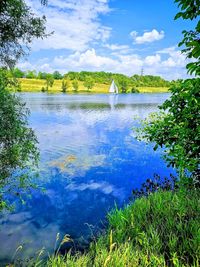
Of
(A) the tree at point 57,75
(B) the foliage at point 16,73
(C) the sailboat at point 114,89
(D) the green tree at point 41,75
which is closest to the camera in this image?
(B) the foliage at point 16,73

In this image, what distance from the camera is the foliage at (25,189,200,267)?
553 centimetres

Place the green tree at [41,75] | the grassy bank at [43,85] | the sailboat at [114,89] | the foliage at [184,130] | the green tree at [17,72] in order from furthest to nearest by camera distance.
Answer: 1. the green tree at [41,75]
2. the sailboat at [114,89]
3. the grassy bank at [43,85]
4. the green tree at [17,72]
5. the foliage at [184,130]

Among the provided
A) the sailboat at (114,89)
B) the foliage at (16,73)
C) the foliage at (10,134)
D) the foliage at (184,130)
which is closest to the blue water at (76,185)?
the foliage at (10,134)

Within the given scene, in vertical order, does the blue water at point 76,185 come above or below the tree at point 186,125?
below

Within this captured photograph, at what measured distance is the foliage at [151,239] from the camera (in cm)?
553

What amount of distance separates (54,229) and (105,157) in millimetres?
10750

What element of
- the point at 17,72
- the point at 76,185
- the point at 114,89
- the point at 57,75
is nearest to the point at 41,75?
the point at 57,75

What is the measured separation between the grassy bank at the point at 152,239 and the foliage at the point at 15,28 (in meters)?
8.37

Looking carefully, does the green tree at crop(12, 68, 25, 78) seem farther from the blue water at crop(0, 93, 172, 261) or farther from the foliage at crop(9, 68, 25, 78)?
the blue water at crop(0, 93, 172, 261)

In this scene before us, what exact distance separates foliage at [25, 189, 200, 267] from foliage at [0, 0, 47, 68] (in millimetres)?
8370

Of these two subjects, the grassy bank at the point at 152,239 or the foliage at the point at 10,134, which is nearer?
the grassy bank at the point at 152,239

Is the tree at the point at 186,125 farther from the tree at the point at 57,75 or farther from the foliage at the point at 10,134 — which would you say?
the tree at the point at 57,75

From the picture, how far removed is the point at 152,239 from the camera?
20.9 ft

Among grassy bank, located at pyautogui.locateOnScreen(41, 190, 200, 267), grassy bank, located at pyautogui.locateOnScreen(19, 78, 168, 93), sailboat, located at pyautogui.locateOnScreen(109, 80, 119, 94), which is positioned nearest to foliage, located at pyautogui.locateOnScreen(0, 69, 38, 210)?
grassy bank, located at pyautogui.locateOnScreen(41, 190, 200, 267)
